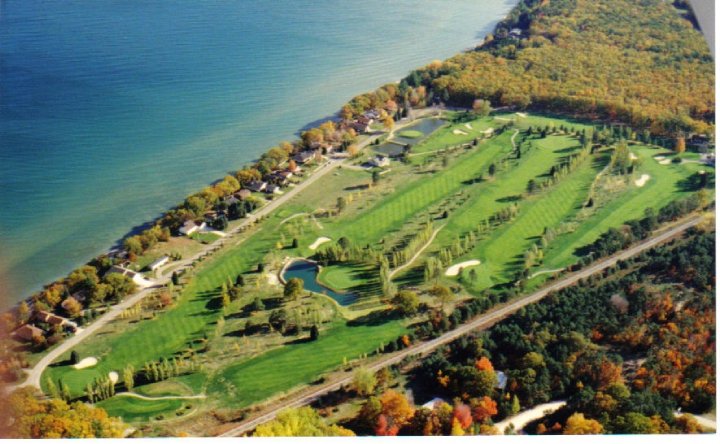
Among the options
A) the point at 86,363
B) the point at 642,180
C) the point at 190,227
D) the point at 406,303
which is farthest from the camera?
the point at 642,180

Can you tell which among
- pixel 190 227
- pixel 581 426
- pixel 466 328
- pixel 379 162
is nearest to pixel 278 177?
pixel 379 162

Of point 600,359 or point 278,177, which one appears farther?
point 278,177

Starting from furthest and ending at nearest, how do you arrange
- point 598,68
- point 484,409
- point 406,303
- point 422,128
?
point 598,68 < point 422,128 < point 406,303 < point 484,409

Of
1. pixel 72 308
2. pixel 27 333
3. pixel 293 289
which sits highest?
pixel 72 308

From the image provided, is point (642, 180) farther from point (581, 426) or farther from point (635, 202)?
point (581, 426)

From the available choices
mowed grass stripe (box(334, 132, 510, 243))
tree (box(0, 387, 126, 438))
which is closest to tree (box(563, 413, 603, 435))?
tree (box(0, 387, 126, 438))

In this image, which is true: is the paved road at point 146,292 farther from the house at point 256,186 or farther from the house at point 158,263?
the house at point 256,186

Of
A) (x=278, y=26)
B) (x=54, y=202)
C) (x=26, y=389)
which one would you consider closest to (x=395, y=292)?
(x=26, y=389)
